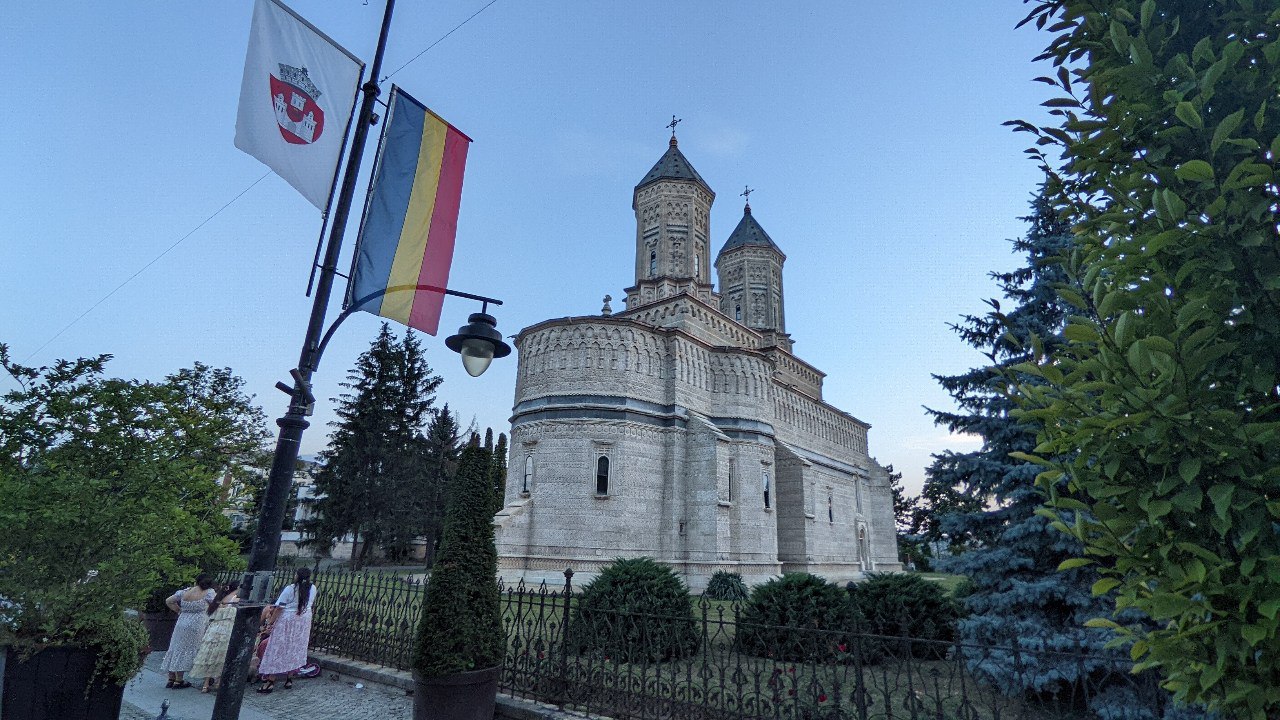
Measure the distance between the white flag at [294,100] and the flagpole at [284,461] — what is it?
0.58ft

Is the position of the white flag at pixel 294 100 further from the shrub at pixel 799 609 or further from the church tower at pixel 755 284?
the church tower at pixel 755 284

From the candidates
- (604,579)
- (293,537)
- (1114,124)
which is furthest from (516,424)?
(293,537)

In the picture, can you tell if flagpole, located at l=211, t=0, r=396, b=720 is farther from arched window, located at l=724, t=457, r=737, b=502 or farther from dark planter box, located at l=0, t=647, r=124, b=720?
arched window, located at l=724, t=457, r=737, b=502

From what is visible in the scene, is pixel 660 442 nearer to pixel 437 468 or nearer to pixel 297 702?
pixel 297 702

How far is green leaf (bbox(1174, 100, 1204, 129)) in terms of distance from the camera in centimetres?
207

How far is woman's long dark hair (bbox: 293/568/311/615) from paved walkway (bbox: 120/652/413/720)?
1.11 metres

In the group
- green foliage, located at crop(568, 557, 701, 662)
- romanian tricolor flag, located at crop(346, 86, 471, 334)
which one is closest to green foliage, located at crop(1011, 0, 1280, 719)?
romanian tricolor flag, located at crop(346, 86, 471, 334)

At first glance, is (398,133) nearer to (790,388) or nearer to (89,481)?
(89,481)

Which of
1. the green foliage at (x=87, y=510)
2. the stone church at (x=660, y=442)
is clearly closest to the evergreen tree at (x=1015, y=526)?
the green foliage at (x=87, y=510)

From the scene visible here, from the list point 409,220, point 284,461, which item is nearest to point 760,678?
point 284,461

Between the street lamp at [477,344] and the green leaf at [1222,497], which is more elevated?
the street lamp at [477,344]

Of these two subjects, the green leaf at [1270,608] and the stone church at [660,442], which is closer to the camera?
the green leaf at [1270,608]

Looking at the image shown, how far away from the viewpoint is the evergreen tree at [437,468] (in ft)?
117

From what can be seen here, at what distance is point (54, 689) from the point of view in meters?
4.98
